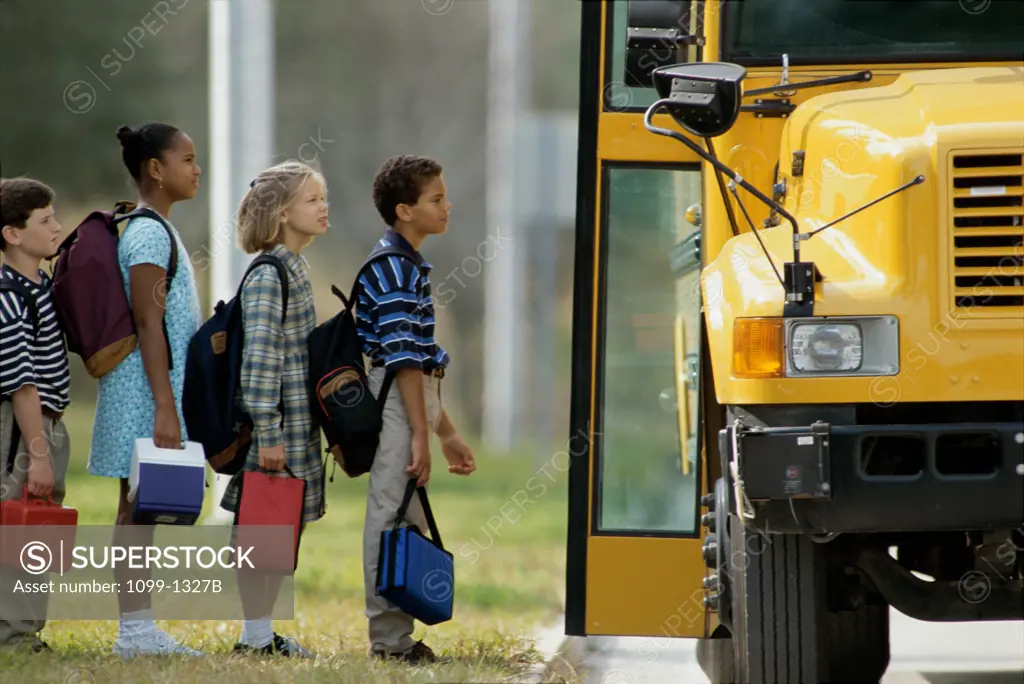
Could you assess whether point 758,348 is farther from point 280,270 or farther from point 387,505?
point 280,270

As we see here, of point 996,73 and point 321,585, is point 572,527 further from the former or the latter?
point 321,585

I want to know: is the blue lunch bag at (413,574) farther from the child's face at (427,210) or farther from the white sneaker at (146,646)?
the child's face at (427,210)

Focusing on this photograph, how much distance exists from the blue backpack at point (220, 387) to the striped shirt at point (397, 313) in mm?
304

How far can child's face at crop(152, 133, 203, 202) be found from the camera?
5430 millimetres

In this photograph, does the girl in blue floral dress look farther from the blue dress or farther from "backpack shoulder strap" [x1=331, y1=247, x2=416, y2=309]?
"backpack shoulder strap" [x1=331, y1=247, x2=416, y2=309]

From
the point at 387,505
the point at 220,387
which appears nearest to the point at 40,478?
the point at 220,387

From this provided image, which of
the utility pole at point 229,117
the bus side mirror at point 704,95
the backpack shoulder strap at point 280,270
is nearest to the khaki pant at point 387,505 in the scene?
the backpack shoulder strap at point 280,270

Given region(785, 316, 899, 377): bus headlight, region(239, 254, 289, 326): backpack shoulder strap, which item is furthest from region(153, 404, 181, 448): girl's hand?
region(785, 316, 899, 377): bus headlight

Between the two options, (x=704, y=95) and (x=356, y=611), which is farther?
(x=356, y=611)

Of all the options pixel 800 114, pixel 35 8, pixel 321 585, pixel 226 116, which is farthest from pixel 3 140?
pixel 800 114

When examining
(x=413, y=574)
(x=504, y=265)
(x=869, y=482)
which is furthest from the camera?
(x=504, y=265)

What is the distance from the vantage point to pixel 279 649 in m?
5.38

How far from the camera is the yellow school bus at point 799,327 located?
3.88 m

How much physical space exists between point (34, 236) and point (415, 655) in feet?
6.85
